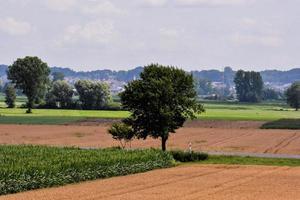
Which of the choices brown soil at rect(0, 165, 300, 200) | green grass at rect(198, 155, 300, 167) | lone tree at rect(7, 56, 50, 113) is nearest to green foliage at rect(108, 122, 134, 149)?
green grass at rect(198, 155, 300, 167)

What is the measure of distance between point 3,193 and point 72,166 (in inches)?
372

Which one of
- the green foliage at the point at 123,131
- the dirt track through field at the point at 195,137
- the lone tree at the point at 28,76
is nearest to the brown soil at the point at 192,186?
the green foliage at the point at 123,131

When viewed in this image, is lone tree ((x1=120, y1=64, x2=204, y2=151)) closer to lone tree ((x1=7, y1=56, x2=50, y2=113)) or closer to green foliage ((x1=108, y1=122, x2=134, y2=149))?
green foliage ((x1=108, y1=122, x2=134, y2=149))

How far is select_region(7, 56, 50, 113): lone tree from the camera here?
179 m

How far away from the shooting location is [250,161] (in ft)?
223

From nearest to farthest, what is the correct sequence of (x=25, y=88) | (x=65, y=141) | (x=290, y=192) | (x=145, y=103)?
1. (x=290, y=192)
2. (x=145, y=103)
3. (x=65, y=141)
4. (x=25, y=88)

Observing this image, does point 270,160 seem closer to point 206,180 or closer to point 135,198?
point 206,180

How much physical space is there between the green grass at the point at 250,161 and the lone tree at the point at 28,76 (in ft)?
372

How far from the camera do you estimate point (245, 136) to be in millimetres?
103438

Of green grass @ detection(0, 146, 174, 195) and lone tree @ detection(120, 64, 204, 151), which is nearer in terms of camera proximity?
green grass @ detection(0, 146, 174, 195)

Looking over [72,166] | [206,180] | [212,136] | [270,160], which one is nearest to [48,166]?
[72,166]

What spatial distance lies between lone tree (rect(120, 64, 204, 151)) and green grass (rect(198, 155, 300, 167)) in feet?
25.8

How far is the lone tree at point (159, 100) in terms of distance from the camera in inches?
2980

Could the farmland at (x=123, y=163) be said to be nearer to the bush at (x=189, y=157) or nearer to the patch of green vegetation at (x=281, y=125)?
the bush at (x=189, y=157)
